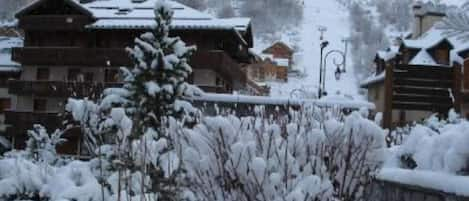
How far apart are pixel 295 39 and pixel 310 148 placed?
293 feet

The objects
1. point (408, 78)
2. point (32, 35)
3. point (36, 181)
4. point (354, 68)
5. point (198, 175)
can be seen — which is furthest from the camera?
point (354, 68)

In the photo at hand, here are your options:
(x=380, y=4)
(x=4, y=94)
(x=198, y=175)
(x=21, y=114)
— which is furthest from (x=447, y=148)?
(x=380, y=4)

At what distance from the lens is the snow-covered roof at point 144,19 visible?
31719 mm

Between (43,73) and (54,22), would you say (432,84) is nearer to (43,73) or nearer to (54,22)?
(54,22)

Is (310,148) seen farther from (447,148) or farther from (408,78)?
(408,78)

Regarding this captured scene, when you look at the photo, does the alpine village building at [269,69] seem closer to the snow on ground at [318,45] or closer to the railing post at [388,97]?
the snow on ground at [318,45]

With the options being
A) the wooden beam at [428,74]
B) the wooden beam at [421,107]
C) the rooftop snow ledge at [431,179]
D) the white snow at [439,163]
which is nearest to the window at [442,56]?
the wooden beam at [428,74]

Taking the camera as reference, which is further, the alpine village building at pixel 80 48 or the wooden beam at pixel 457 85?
the alpine village building at pixel 80 48

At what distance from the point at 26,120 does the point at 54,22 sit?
16.3 ft

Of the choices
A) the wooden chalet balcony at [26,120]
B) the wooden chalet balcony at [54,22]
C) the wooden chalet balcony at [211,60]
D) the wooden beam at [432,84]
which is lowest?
the wooden chalet balcony at [26,120]

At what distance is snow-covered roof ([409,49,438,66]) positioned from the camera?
29656mm

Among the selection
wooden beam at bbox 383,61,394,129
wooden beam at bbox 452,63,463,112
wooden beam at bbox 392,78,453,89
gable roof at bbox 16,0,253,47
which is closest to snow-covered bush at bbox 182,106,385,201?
wooden beam at bbox 383,61,394,129

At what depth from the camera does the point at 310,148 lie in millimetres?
4148

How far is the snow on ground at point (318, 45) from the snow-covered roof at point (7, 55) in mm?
17083
